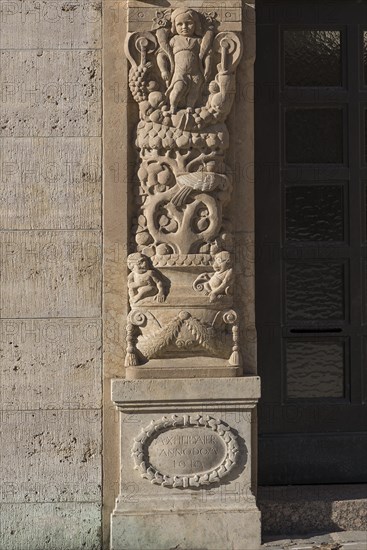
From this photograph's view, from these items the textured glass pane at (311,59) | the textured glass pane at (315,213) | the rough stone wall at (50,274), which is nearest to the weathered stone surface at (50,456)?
the rough stone wall at (50,274)

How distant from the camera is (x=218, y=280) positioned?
5730 millimetres

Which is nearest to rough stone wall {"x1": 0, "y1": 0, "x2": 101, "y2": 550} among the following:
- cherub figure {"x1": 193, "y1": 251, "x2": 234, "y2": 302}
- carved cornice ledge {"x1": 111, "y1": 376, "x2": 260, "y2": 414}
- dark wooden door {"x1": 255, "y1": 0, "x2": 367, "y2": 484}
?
carved cornice ledge {"x1": 111, "y1": 376, "x2": 260, "y2": 414}

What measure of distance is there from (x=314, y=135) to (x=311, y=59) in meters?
0.53

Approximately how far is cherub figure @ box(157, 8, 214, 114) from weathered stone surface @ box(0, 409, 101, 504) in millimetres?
2033

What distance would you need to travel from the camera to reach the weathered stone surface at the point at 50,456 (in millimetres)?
5824

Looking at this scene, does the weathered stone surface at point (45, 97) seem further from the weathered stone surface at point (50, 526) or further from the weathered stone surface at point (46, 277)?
the weathered stone surface at point (50, 526)

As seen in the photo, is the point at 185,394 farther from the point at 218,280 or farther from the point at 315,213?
the point at 315,213

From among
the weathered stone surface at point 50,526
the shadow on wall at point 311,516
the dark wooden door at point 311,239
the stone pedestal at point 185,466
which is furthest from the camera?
the dark wooden door at point 311,239

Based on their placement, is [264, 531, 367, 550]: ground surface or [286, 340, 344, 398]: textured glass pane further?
[286, 340, 344, 398]: textured glass pane

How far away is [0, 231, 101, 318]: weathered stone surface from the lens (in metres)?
5.85

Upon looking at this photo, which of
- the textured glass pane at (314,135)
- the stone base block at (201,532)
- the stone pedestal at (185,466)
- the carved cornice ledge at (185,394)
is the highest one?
the textured glass pane at (314,135)

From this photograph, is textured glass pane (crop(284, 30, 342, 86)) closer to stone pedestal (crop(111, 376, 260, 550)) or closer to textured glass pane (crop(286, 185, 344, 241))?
textured glass pane (crop(286, 185, 344, 241))

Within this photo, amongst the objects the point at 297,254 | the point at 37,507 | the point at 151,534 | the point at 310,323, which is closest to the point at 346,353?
the point at 310,323

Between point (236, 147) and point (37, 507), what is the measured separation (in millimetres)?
2565
